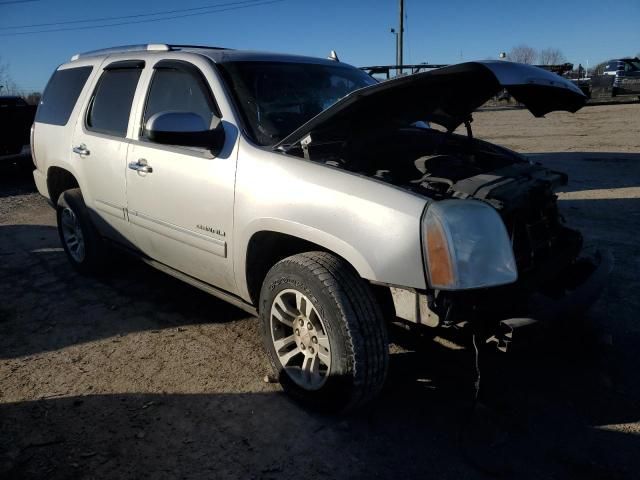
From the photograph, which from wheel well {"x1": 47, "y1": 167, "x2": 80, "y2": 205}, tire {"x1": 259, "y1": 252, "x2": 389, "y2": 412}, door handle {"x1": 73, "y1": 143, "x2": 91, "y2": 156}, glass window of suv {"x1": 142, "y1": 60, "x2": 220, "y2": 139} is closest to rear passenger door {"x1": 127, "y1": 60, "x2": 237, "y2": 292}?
glass window of suv {"x1": 142, "y1": 60, "x2": 220, "y2": 139}

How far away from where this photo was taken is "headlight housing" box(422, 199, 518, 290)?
2.14m

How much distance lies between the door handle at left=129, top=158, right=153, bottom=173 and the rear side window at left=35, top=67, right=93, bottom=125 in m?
1.44

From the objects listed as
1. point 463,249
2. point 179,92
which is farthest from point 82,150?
point 463,249

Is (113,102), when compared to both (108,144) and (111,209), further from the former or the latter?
(111,209)

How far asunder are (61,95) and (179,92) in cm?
204

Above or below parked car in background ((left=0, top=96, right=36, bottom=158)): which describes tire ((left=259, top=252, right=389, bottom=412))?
below

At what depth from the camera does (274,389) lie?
9.66 ft

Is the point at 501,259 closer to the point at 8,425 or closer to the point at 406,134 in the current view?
the point at 406,134

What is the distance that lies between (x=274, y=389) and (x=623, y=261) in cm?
358

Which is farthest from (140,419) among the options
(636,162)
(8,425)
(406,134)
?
(636,162)

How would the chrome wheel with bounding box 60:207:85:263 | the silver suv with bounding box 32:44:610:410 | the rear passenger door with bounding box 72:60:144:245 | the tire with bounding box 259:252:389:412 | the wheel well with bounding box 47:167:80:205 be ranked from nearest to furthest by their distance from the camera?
1. the silver suv with bounding box 32:44:610:410
2. the tire with bounding box 259:252:389:412
3. the rear passenger door with bounding box 72:60:144:245
4. the chrome wheel with bounding box 60:207:85:263
5. the wheel well with bounding box 47:167:80:205

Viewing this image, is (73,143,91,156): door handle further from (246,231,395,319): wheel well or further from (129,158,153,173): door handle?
(246,231,395,319): wheel well

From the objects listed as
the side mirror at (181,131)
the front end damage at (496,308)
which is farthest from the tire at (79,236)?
the front end damage at (496,308)

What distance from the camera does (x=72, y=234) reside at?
15.9 feet
